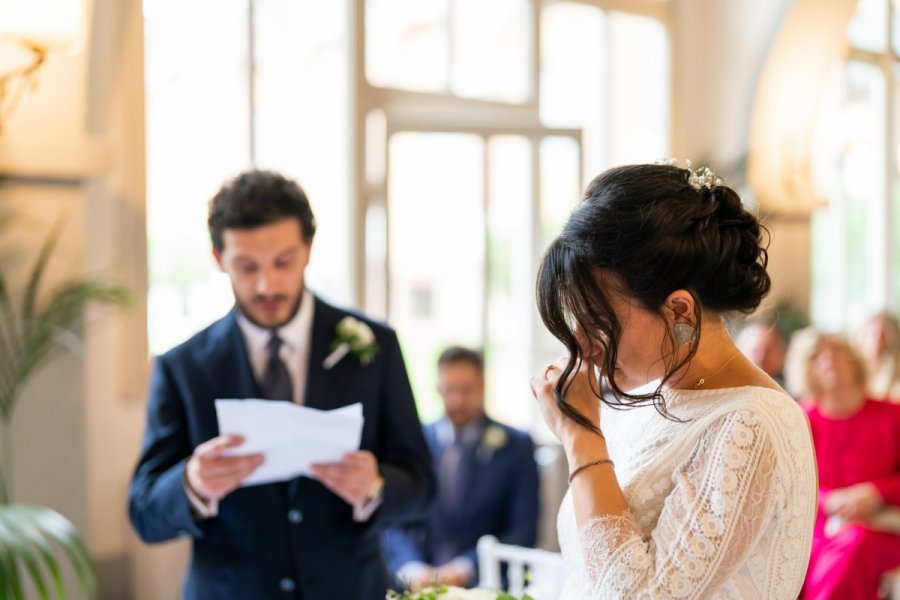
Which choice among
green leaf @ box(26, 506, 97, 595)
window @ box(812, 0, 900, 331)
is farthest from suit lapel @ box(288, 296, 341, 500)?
window @ box(812, 0, 900, 331)

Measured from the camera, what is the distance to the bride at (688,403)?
1.56 metres

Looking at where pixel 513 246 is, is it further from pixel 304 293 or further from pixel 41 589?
pixel 41 589

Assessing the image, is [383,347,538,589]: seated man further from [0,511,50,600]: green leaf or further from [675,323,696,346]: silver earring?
[675,323,696,346]: silver earring

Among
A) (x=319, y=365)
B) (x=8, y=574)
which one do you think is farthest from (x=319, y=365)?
(x=8, y=574)

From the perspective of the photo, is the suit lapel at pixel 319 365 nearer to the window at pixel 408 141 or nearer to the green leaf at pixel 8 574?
the green leaf at pixel 8 574

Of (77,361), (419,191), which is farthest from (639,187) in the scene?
(419,191)

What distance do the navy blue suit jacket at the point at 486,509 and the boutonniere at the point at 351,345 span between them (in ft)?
7.18

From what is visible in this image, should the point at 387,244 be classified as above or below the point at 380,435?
above

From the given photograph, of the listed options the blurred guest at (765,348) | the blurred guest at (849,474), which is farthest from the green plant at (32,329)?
the blurred guest at (765,348)

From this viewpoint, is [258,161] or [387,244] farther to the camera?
[387,244]

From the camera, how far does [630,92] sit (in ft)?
23.8

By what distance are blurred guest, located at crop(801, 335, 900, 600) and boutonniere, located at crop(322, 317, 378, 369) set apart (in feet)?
10.3

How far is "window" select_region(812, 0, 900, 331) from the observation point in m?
10.2

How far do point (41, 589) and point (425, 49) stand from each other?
4.09 meters
